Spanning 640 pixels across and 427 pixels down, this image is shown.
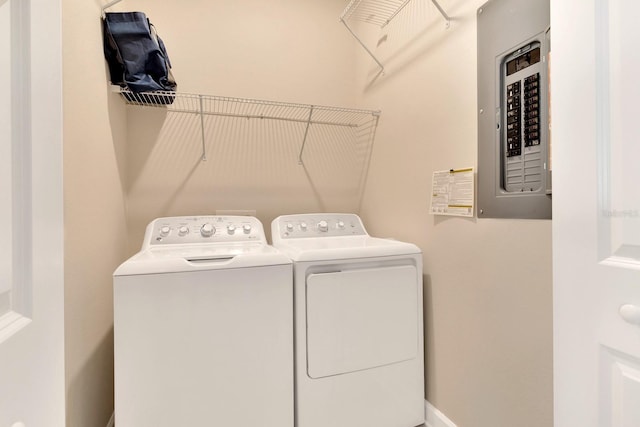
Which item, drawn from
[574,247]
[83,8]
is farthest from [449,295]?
[83,8]

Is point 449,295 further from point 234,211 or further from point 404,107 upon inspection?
point 234,211

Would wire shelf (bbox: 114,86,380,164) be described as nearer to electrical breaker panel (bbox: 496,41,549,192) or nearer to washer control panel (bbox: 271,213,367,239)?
washer control panel (bbox: 271,213,367,239)

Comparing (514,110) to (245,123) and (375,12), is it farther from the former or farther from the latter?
(245,123)

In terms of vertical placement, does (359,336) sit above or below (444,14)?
below

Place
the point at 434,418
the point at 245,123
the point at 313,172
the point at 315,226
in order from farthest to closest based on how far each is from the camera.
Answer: the point at 313,172, the point at 245,123, the point at 315,226, the point at 434,418

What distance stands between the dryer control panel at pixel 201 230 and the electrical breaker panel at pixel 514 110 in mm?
1200

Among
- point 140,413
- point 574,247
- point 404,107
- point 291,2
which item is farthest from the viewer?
point 291,2

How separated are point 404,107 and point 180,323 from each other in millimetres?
1596

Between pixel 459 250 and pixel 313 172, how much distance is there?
122 centimetres

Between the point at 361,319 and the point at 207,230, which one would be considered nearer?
the point at 361,319

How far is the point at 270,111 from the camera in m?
2.11

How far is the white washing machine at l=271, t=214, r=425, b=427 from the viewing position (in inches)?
51.8

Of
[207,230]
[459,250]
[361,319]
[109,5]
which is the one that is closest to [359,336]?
[361,319]

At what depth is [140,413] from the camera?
43.8 inches
